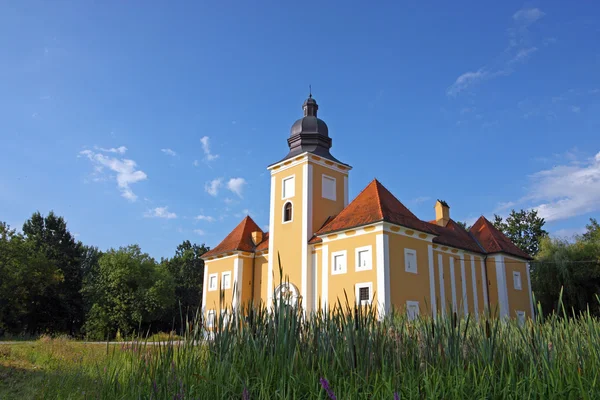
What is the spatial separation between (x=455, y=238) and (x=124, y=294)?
103 ft

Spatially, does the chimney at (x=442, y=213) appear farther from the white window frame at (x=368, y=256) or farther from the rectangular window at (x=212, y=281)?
the rectangular window at (x=212, y=281)

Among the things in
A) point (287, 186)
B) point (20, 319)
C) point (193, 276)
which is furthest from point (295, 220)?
point (193, 276)

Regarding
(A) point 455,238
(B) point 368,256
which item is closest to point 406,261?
(B) point 368,256

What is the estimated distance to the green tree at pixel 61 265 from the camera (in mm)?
46188

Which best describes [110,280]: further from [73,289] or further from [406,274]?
[406,274]

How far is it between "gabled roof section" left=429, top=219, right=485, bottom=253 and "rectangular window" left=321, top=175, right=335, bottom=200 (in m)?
7.18

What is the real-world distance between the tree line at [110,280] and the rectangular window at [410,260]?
12.9 m

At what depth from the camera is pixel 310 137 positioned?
32562mm

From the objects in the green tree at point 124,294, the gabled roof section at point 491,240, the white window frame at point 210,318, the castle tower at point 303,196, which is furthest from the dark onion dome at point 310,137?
the white window frame at point 210,318

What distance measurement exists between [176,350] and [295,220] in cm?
2513

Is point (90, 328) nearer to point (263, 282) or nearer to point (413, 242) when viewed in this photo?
point (263, 282)

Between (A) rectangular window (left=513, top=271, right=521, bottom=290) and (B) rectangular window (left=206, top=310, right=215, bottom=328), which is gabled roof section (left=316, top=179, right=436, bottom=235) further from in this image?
(B) rectangular window (left=206, top=310, right=215, bottom=328)

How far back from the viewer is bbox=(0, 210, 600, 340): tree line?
3459 centimetres

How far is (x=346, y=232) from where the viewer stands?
2644 cm
